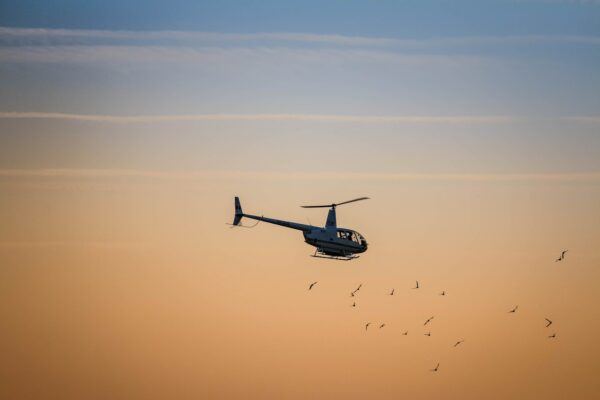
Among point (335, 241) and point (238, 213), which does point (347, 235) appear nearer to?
point (335, 241)

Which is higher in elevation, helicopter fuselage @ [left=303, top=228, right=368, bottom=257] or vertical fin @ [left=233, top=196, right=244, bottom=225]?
vertical fin @ [left=233, top=196, right=244, bottom=225]

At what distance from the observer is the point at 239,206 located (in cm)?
18412

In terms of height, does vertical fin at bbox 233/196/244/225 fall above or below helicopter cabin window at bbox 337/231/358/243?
above

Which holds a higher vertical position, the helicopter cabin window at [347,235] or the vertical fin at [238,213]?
the vertical fin at [238,213]

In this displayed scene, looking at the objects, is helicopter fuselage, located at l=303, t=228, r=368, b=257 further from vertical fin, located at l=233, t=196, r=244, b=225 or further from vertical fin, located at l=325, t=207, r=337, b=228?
vertical fin, located at l=233, t=196, r=244, b=225

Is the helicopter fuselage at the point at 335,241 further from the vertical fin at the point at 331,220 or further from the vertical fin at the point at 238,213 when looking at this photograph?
the vertical fin at the point at 238,213

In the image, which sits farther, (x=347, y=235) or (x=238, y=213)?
(x=238, y=213)

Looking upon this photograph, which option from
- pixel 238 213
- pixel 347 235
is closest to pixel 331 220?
pixel 347 235

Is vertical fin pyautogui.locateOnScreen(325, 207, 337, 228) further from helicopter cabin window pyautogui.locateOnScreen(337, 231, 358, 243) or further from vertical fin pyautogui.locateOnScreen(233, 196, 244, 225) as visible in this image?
vertical fin pyautogui.locateOnScreen(233, 196, 244, 225)

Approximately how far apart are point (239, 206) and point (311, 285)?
15894 mm

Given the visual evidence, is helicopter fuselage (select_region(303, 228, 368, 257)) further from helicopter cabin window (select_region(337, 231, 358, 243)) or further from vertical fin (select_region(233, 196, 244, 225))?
vertical fin (select_region(233, 196, 244, 225))

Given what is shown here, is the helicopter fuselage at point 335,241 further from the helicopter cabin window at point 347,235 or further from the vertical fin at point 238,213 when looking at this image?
the vertical fin at point 238,213

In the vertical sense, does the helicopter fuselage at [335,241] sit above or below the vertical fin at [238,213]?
below

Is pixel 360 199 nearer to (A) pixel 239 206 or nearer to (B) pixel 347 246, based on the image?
(B) pixel 347 246
